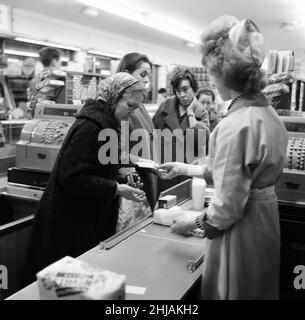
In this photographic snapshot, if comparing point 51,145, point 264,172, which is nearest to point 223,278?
point 264,172

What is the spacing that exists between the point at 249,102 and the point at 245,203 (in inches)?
13.0

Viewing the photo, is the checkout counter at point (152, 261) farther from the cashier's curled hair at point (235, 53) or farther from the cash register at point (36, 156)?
the cash register at point (36, 156)

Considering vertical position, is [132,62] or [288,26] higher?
[288,26]

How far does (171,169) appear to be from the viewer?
1967 millimetres

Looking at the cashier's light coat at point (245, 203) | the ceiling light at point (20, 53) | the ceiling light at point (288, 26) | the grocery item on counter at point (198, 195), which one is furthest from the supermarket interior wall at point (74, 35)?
the cashier's light coat at point (245, 203)

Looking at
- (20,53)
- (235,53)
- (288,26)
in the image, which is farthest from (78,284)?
(288,26)

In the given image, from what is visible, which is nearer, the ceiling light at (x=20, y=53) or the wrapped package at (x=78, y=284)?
the wrapped package at (x=78, y=284)

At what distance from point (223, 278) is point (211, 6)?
20.8 ft

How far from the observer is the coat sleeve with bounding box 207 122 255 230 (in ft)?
3.84

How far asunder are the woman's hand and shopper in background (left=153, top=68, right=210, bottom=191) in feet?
3.24

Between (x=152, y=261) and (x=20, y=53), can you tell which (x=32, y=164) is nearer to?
(x=152, y=261)

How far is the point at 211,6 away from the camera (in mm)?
6762

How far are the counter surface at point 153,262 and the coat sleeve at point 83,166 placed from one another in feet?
0.91

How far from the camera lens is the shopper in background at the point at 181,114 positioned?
3068 millimetres
